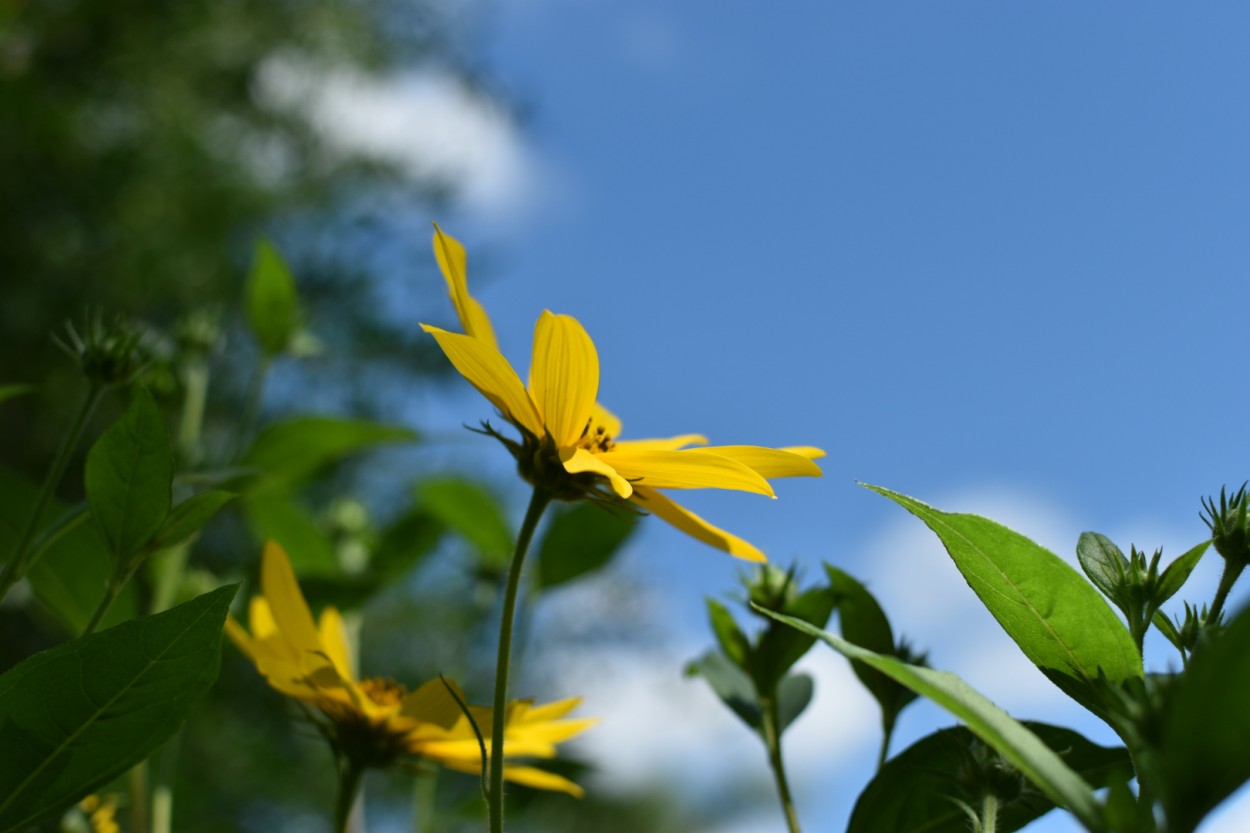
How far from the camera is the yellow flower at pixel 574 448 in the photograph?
0.38m

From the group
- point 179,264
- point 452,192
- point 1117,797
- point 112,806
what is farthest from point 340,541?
point 452,192

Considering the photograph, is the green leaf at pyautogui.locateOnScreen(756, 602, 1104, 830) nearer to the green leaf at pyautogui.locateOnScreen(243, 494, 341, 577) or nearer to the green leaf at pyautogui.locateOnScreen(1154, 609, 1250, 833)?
the green leaf at pyautogui.locateOnScreen(1154, 609, 1250, 833)

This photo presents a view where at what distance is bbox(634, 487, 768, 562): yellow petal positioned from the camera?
409 millimetres

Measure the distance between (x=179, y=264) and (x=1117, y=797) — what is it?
604cm

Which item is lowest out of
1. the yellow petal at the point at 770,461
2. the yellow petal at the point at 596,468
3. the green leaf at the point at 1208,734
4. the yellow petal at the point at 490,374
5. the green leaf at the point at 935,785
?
the green leaf at the point at 1208,734

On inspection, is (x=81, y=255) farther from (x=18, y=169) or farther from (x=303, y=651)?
(x=303, y=651)

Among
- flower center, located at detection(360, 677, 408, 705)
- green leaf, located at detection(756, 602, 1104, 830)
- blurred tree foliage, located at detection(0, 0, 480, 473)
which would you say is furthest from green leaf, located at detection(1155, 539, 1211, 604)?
blurred tree foliage, located at detection(0, 0, 480, 473)

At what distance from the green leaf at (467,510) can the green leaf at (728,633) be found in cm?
31

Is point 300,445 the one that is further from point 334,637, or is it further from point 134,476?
point 134,476

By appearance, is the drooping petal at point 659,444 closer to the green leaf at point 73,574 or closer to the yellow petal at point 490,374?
the yellow petal at point 490,374

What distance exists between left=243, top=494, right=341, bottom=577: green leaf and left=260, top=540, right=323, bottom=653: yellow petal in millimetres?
230

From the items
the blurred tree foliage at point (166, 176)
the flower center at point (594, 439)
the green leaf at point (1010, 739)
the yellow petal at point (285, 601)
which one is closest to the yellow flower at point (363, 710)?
the yellow petal at point (285, 601)

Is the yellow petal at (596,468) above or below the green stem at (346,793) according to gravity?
above

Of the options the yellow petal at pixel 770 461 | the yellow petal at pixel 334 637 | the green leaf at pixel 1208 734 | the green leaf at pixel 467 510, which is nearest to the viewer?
the green leaf at pixel 1208 734
